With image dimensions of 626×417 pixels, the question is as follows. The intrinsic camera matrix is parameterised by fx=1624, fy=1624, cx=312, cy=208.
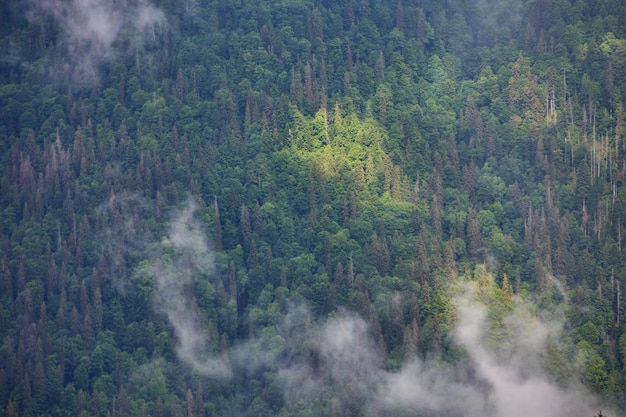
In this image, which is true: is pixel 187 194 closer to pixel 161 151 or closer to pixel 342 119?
pixel 161 151

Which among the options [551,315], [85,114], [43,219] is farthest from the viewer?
[85,114]

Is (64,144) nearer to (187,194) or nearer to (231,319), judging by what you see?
(187,194)

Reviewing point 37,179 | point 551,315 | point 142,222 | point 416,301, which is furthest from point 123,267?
point 551,315

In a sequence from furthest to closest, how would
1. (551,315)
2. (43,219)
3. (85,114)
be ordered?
(85,114), (43,219), (551,315)

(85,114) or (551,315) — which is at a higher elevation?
(85,114)

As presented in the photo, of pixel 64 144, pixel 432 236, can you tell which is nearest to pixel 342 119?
pixel 432 236

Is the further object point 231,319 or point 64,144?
point 64,144
